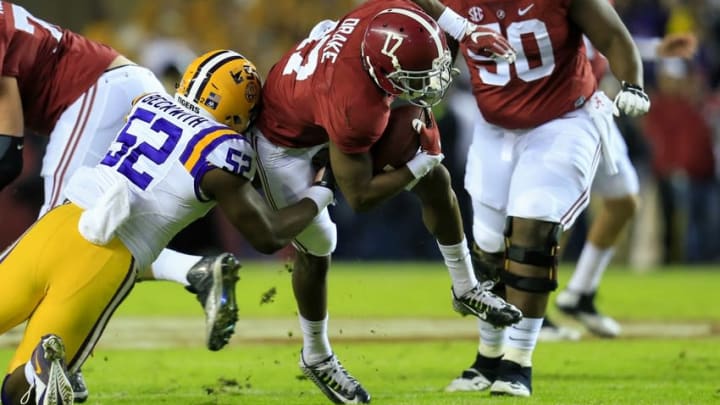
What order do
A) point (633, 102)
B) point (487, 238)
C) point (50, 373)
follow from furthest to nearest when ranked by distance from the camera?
point (487, 238), point (633, 102), point (50, 373)

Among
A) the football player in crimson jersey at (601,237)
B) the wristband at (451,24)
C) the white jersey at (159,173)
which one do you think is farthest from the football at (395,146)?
the football player in crimson jersey at (601,237)

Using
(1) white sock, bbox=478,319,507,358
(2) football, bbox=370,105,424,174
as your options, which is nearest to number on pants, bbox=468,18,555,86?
(2) football, bbox=370,105,424,174

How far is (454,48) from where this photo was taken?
589 cm

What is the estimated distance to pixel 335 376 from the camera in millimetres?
5496

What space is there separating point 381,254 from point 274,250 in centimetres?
958

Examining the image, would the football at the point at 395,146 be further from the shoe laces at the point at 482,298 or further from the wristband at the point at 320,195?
the shoe laces at the point at 482,298

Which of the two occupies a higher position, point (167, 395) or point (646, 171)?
point (167, 395)

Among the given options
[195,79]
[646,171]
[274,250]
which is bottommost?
[646,171]

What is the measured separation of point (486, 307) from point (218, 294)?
1.28m

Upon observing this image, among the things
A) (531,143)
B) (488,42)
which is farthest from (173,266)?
(531,143)

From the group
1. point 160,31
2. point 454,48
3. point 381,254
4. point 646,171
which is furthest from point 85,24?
point 454,48

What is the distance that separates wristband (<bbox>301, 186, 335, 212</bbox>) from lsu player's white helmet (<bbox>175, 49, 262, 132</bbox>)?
438 mm

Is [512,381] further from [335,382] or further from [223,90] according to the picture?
[223,90]

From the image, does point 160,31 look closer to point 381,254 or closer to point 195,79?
point 381,254
